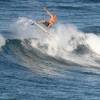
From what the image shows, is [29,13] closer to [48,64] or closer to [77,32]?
[77,32]

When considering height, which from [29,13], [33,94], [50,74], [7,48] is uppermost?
[29,13]

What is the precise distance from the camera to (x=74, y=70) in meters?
41.3

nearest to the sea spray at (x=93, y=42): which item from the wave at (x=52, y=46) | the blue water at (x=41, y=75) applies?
the wave at (x=52, y=46)

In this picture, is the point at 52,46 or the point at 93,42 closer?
the point at 52,46

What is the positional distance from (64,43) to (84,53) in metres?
1.35

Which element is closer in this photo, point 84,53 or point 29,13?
point 84,53

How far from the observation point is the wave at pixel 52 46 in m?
43.8

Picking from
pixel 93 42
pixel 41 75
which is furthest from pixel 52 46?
pixel 41 75

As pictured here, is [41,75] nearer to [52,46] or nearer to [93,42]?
[52,46]

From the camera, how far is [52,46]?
45688 mm

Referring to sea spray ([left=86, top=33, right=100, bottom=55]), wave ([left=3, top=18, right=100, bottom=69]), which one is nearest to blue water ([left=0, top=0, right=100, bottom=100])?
wave ([left=3, top=18, right=100, bottom=69])

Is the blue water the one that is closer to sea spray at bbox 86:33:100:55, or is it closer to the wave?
the wave

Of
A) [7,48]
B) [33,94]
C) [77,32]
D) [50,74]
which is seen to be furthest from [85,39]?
[33,94]

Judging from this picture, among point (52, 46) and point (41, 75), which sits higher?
point (52, 46)
